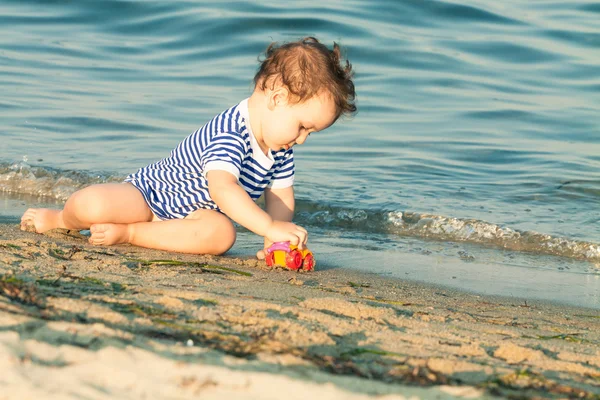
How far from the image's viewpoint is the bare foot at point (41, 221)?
4.55m

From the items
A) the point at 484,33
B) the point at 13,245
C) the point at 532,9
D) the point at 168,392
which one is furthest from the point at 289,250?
the point at 532,9

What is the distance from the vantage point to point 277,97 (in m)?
4.02

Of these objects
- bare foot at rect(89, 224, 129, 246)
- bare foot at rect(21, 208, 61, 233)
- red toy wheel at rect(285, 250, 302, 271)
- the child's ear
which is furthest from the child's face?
bare foot at rect(21, 208, 61, 233)

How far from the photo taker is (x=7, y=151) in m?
7.02

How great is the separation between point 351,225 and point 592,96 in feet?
17.9

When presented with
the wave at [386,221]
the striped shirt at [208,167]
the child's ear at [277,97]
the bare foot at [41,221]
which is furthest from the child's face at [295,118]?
the wave at [386,221]

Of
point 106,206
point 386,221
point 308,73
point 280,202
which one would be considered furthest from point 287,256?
point 386,221

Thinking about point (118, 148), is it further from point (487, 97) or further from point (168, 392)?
point (168, 392)

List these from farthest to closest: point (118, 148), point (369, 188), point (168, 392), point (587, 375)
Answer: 1. point (118, 148)
2. point (369, 188)
3. point (587, 375)
4. point (168, 392)

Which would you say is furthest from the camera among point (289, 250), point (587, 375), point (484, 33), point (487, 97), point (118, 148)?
point (484, 33)

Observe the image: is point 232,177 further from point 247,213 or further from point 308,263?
point 308,263

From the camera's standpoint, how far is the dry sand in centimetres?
187

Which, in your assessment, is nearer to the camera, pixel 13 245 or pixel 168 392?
pixel 168 392

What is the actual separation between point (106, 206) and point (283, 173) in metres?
0.95
